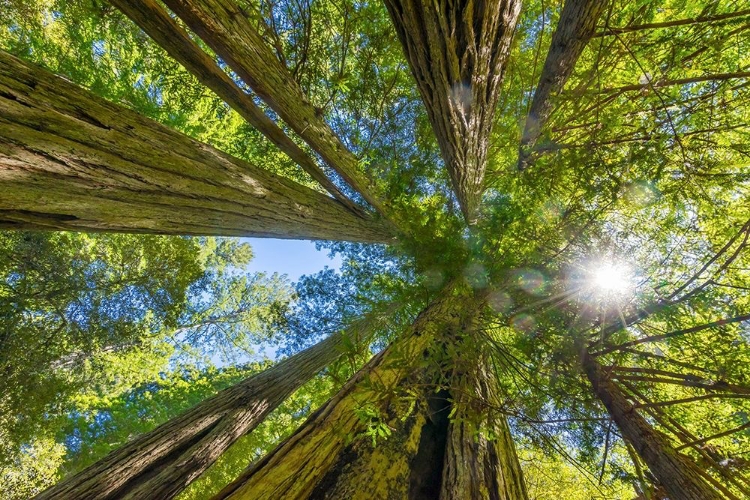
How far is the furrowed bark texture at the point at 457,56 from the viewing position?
2117 mm

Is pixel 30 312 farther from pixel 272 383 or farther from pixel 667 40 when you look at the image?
pixel 667 40

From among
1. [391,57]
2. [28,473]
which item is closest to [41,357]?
[28,473]

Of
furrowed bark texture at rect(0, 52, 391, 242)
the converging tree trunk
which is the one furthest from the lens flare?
furrowed bark texture at rect(0, 52, 391, 242)

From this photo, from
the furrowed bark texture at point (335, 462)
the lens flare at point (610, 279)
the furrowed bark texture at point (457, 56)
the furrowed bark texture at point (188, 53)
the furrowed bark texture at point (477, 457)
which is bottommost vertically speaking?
the furrowed bark texture at point (335, 462)

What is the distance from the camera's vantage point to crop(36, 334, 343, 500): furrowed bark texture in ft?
8.99

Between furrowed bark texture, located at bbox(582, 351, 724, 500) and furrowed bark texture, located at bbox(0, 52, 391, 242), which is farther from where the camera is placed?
furrowed bark texture, located at bbox(582, 351, 724, 500)

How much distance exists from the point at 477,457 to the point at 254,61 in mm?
3481

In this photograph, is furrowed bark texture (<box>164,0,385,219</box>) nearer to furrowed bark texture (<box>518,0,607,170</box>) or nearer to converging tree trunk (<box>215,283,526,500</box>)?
furrowed bark texture (<box>518,0,607,170</box>)

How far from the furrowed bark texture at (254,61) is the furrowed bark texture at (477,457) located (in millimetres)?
2932

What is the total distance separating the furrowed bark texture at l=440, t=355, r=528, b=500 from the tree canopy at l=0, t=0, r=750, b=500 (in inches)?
0.6

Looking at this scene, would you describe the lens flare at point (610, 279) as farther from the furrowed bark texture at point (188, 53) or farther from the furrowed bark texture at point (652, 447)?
the furrowed bark texture at point (188, 53)

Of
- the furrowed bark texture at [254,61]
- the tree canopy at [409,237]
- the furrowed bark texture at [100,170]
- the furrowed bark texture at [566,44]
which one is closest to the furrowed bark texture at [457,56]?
the tree canopy at [409,237]

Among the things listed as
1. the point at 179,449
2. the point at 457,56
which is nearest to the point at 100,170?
the point at 457,56

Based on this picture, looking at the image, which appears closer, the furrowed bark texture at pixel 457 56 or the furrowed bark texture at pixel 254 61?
the furrowed bark texture at pixel 457 56
